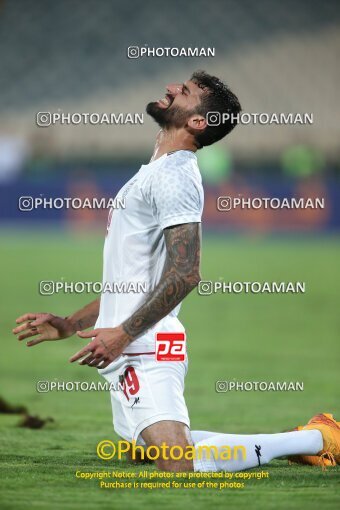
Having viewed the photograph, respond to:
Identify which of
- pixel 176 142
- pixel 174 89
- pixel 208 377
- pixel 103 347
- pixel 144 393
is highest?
pixel 174 89

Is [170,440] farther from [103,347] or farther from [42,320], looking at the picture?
[42,320]

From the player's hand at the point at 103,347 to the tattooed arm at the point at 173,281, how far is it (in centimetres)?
5

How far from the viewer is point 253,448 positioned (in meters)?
4.42

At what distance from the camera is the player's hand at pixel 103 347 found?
408 centimetres

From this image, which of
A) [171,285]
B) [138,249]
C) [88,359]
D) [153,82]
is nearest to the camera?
[88,359]

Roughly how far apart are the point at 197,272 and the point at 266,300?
12.1 meters

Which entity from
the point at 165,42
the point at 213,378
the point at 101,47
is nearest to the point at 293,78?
the point at 165,42

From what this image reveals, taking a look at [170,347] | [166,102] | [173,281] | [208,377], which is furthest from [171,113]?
[208,377]

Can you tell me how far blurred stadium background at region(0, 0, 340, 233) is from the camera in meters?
30.5

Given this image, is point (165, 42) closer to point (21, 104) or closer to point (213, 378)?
point (21, 104)

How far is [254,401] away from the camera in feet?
24.4

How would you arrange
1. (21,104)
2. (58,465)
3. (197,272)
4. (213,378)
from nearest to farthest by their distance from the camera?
(197,272), (58,465), (213,378), (21,104)

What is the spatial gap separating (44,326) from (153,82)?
32289 mm

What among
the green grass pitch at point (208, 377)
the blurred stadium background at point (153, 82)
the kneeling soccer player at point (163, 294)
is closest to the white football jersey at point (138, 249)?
the kneeling soccer player at point (163, 294)
